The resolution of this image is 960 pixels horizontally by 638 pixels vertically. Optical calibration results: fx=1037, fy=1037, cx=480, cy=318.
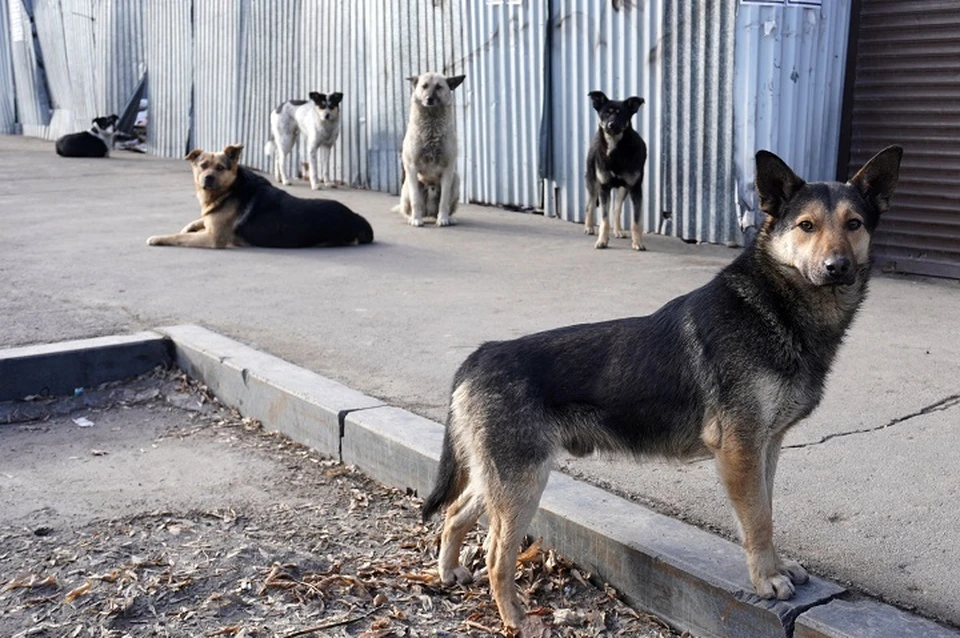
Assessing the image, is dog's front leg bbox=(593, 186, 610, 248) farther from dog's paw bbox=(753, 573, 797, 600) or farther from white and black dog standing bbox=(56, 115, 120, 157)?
white and black dog standing bbox=(56, 115, 120, 157)

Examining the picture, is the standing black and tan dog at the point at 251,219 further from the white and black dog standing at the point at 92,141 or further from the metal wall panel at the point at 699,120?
the white and black dog standing at the point at 92,141

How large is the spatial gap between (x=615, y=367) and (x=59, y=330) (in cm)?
460

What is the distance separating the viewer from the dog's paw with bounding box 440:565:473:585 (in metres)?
3.84

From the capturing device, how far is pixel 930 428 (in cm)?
488

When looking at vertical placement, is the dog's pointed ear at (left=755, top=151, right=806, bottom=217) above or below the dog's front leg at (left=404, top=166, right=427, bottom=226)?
above

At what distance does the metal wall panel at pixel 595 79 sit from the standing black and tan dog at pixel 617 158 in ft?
1.60

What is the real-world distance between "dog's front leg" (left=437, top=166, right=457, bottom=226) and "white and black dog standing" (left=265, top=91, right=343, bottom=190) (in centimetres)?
370

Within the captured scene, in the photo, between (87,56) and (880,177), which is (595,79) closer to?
(880,177)

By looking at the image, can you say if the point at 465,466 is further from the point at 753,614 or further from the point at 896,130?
the point at 896,130

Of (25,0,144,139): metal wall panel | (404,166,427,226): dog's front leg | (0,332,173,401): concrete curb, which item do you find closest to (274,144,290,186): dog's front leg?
(404,166,427,226): dog's front leg

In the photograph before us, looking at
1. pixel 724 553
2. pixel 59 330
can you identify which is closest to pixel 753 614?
pixel 724 553

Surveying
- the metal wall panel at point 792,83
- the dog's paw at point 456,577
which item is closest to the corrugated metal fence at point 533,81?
the metal wall panel at point 792,83

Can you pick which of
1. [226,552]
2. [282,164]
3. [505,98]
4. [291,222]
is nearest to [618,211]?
[505,98]

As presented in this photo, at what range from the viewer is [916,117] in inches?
348
